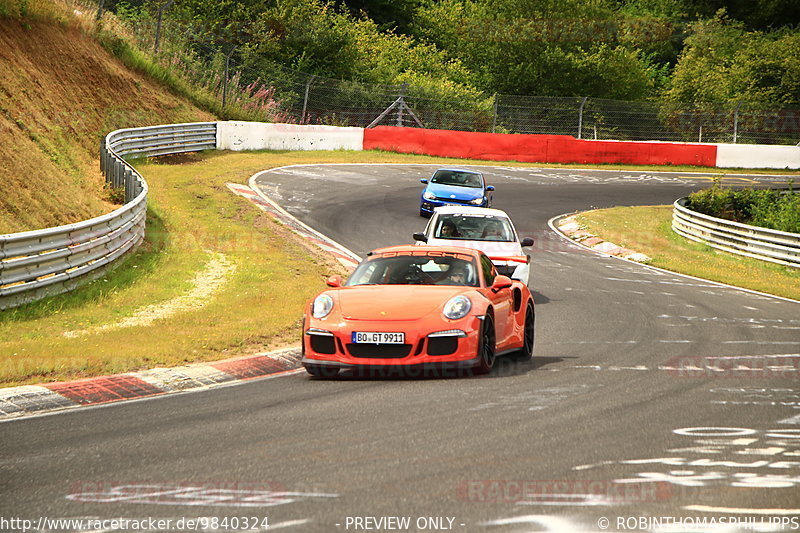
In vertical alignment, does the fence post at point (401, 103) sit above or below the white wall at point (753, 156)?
above

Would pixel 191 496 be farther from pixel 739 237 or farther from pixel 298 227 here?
pixel 739 237

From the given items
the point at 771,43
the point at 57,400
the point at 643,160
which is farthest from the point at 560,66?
the point at 57,400

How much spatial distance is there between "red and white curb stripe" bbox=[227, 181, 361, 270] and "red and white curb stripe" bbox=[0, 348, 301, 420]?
8.77m

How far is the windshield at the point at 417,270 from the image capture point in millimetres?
10391

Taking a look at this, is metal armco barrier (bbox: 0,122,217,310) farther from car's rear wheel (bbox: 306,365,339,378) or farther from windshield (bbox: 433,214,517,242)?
car's rear wheel (bbox: 306,365,339,378)

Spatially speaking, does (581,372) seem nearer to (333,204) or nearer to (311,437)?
(311,437)

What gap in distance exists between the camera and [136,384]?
357 inches

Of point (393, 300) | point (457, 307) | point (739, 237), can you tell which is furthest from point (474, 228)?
point (739, 237)

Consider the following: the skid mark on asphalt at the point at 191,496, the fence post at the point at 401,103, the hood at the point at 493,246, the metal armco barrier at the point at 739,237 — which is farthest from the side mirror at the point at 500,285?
the fence post at the point at 401,103

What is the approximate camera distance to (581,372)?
31.8 feet

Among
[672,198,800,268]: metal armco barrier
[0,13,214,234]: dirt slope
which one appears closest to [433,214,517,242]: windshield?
[0,13,214,234]: dirt slope

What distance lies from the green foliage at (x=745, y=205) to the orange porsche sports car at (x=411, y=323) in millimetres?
21376

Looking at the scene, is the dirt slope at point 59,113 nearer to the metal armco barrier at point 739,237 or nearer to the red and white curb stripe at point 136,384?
the red and white curb stripe at point 136,384

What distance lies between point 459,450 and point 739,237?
21.8 m
